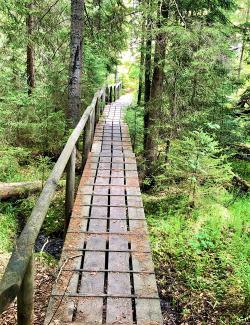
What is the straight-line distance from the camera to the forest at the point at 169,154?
545cm

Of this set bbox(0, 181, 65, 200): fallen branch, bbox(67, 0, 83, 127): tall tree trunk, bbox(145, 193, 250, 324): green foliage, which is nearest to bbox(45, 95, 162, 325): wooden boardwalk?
bbox(145, 193, 250, 324): green foliage

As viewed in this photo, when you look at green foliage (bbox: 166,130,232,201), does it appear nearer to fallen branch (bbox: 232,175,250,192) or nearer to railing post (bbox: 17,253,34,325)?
fallen branch (bbox: 232,175,250,192)

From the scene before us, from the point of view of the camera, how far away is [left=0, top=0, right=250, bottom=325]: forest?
545 cm

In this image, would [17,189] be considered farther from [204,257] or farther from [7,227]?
[204,257]

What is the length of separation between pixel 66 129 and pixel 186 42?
422 centimetres

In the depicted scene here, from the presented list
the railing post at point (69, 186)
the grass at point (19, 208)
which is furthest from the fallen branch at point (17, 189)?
the railing post at point (69, 186)

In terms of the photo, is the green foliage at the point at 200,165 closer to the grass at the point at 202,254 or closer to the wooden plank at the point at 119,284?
the grass at the point at 202,254

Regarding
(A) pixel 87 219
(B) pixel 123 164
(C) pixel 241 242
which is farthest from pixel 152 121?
(A) pixel 87 219

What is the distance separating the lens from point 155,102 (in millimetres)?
10125

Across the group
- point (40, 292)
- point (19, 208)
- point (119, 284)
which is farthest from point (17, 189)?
point (119, 284)

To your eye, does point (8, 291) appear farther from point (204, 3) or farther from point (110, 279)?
point (204, 3)

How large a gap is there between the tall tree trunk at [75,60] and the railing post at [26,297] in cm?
841

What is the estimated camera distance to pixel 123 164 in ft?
25.5

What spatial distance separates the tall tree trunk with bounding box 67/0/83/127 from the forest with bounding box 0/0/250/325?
3cm
